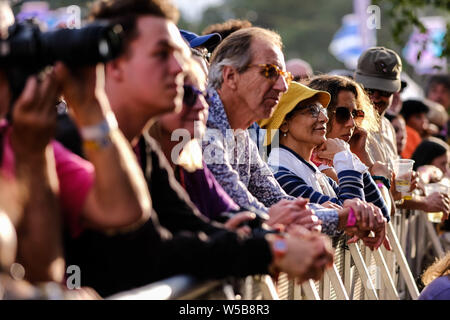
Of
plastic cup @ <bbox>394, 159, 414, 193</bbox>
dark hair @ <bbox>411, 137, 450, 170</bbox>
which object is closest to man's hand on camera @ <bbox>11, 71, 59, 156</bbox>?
plastic cup @ <bbox>394, 159, 414, 193</bbox>

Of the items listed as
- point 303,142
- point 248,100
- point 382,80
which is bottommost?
point 382,80

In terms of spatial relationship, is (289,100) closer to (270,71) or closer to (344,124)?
(270,71)

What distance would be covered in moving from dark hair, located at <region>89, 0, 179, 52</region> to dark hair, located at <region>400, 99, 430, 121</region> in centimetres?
650

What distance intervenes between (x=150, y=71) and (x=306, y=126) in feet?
7.14

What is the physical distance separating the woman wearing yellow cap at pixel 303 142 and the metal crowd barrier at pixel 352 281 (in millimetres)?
406

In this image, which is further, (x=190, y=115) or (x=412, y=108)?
(x=412, y=108)

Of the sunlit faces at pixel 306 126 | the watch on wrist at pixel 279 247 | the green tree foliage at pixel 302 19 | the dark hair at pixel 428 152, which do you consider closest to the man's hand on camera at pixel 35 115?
the watch on wrist at pixel 279 247

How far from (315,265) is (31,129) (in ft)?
3.37

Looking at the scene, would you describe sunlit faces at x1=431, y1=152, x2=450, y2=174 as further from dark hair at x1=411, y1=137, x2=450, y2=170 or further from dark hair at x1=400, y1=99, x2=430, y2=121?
dark hair at x1=400, y1=99, x2=430, y2=121

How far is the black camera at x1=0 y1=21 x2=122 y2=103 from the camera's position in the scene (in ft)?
6.52

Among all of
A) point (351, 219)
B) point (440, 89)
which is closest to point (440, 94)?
point (440, 89)

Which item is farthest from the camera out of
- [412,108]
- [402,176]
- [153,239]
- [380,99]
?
[412,108]

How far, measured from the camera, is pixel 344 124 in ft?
16.9

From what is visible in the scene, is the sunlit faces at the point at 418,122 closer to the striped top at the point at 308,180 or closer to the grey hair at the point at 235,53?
the striped top at the point at 308,180
